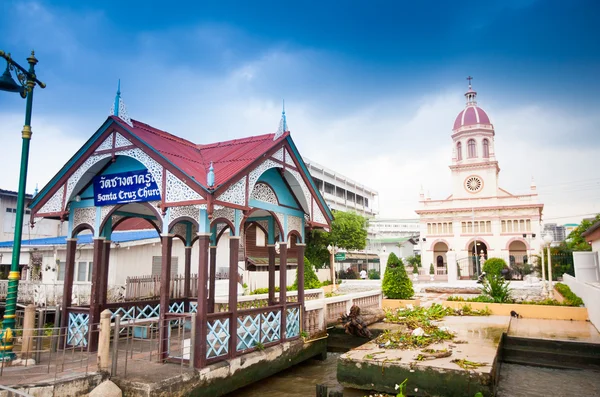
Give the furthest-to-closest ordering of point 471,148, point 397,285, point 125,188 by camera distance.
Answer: point 471,148 → point 397,285 → point 125,188

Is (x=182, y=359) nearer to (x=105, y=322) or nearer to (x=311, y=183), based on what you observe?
(x=105, y=322)

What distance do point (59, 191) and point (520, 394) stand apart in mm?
10286

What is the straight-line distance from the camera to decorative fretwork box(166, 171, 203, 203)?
751 centimetres

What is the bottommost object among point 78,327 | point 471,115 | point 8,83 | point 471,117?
point 78,327

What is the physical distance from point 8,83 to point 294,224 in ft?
21.3

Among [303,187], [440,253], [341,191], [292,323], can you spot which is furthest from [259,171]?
[341,191]

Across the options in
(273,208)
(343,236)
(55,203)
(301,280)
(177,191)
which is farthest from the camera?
(343,236)

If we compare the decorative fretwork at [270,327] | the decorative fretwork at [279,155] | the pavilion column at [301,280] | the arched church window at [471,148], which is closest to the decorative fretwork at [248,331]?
the decorative fretwork at [270,327]

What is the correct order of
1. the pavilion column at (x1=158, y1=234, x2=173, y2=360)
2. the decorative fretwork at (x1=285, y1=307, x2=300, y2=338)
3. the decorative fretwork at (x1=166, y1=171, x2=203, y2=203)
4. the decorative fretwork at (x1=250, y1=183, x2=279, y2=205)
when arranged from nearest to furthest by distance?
1. the decorative fretwork at (x1=166, y1=171, x2=203, y2=203)
2. the pavilion column at (x1=158, y1=234, x2=173, y2=360)
3. the decorative fretwork at (x1=250, y1=183, x2=279, y2=205)
4. the decorative fretwork at (x1=285, y1=307, x2=300, y2=338)

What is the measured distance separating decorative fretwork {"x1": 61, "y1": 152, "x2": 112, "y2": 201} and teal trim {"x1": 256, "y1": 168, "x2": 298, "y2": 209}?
3.28 meters

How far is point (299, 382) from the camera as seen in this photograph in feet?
31.2

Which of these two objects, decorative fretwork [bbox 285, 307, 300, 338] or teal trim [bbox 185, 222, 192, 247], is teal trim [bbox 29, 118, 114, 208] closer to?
teal trim [bbox 185, 222, 192, 247]

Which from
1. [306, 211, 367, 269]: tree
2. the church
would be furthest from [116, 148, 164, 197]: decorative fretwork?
the church

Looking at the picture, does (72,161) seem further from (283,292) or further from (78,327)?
(283,292)
